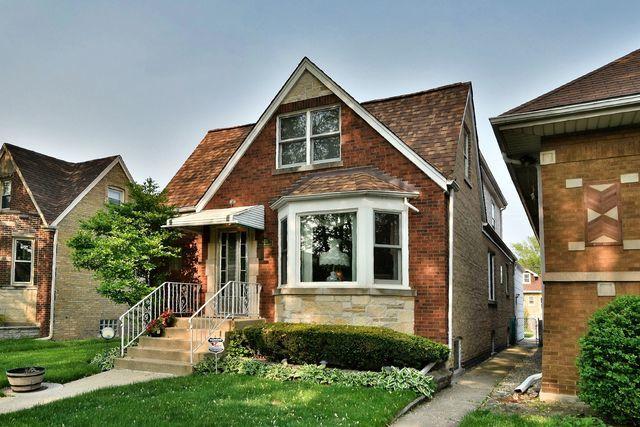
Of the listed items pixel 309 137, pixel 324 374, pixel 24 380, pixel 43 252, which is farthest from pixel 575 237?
pixel 43 252

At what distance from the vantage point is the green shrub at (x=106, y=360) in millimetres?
11266

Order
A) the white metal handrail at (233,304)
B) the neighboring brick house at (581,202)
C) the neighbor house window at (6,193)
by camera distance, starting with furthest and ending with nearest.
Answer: the neighbor house window at (6,193) → the white metal handrail at (233,304) → the neighboring brick house at (581,202)

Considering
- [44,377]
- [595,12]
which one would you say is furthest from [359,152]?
[44,377]

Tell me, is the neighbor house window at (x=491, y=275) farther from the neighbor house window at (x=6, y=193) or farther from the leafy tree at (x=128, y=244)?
the neighbor house window at (x=6, y=193)

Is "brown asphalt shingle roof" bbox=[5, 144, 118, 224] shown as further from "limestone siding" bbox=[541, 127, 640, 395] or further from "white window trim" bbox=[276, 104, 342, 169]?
"limestone siding" bbox=[541, 127, 640, 395]

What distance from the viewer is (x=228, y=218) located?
12398mm

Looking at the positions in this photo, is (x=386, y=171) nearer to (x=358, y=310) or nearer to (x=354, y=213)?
(x=354, y=213)

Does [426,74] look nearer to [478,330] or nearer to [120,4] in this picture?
[478,330]

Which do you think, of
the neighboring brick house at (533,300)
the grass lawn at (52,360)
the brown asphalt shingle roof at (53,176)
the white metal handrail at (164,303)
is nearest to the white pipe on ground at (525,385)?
the white metal handrail at (164,303)

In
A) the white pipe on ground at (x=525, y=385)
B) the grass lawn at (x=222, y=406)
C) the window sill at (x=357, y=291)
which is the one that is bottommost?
the white pipe on ground at (x=525, y=385)

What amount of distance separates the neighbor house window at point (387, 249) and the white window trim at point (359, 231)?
0.36 feet

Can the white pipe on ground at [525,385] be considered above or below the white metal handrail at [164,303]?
below

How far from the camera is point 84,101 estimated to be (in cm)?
1925

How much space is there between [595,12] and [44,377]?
1463 cm
